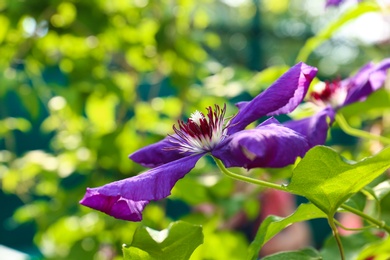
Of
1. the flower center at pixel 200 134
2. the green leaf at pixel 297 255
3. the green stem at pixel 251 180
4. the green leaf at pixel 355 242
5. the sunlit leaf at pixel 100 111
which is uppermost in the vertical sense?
the green stem at pixel 251 180

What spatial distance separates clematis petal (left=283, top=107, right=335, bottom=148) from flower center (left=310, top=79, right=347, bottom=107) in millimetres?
79

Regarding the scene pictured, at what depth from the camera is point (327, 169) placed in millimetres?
335

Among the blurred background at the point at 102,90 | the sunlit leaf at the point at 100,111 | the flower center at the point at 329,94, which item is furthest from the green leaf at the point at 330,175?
the sunlit leaf at the point at 100,111

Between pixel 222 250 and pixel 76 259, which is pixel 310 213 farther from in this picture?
pixel 76 259

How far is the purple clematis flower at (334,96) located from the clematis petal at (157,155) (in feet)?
0.32

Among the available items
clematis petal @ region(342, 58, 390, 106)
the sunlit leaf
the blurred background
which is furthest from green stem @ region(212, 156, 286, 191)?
the sunlit leaf

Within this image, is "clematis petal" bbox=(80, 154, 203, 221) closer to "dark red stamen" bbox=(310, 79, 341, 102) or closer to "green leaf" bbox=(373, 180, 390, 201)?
"green leaf" bbox=(373, 180, 390, 201)

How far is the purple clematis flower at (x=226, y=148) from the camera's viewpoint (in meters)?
0.34

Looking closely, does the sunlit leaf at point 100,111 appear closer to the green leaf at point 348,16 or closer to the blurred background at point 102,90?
the blurred background at point 102,90

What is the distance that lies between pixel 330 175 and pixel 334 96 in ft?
0.88

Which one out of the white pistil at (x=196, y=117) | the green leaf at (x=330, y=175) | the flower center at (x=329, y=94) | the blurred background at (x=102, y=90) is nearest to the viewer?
the green leaf at (x=330, y=175)

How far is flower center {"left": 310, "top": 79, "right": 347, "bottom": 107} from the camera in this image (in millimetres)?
589

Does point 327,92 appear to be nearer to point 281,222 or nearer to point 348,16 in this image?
point 348,16

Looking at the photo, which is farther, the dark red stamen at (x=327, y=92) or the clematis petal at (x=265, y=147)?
the dark red stamen at (x=327, y=92)
